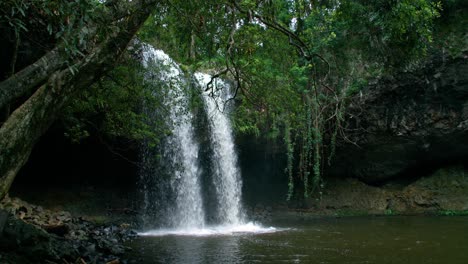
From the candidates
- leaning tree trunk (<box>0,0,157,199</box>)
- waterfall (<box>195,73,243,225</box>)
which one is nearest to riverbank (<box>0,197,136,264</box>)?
leaning tree trunk (<box>0,0,157,199</box>)

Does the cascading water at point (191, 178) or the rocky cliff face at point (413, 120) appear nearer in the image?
the rocky cliff face at point (413, 120)

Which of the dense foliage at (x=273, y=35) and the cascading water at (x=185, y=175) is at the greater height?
the dense foliage at (x=273, y=35)

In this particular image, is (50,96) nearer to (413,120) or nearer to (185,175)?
(185,175)

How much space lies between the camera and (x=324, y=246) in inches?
297

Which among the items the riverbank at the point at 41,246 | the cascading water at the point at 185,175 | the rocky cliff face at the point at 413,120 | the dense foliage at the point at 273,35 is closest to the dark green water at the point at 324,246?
the riverbank at the point at 41,246

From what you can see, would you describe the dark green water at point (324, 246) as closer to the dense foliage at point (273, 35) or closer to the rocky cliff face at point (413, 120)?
the dense foliage at point (273, 35)

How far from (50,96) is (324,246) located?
5329 mm

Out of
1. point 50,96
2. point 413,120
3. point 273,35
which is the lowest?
point 50,96

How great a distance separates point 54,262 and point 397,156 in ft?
40.7

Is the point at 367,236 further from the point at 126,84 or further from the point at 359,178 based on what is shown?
the point at 359,178

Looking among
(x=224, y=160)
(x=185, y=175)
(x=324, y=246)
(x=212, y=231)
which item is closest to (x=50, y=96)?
(x=324, y=246)

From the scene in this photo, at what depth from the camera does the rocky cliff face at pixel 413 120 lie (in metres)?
12.4

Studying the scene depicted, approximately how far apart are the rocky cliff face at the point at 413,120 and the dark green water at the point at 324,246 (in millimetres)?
3825

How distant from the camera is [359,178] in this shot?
15.5 meters
